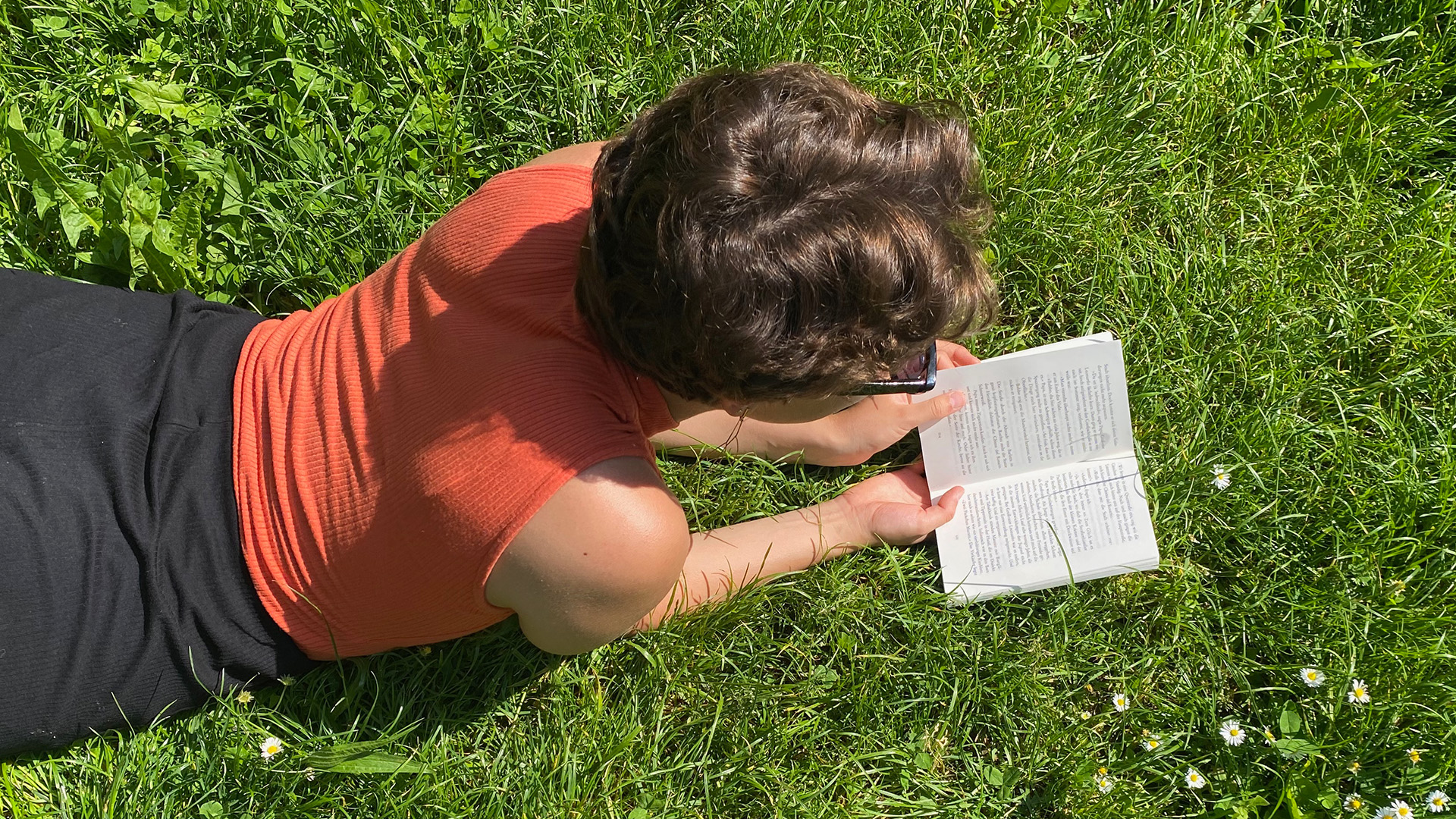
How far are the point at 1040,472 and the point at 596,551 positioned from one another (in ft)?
4.40

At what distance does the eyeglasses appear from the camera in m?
1.68

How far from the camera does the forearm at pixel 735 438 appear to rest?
2.59 m

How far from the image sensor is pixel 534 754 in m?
2.39

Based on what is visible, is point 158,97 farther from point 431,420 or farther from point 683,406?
point 683,406

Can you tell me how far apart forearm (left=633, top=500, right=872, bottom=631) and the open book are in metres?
0.26

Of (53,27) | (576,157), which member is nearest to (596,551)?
(576,157)

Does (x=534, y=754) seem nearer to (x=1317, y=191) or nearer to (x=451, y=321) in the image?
(x=451, y=321)

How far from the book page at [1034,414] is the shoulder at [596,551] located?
3.32 ft

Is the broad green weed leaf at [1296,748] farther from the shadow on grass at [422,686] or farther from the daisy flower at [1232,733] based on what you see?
the shadow on grass at [422,686]

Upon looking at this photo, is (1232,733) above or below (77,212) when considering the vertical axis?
below

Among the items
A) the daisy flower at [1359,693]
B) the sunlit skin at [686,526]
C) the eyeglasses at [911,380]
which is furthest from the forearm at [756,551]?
the daisy flower at [1359,693]

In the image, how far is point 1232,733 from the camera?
2.37 meters

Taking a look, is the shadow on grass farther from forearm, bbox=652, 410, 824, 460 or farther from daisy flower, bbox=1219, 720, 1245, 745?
daisy flower, bbox=1219, 720, 1245, 745

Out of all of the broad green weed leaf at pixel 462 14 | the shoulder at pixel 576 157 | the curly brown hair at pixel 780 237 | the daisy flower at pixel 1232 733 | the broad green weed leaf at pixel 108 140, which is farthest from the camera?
the broad green weed leaf at pixel 462 14
